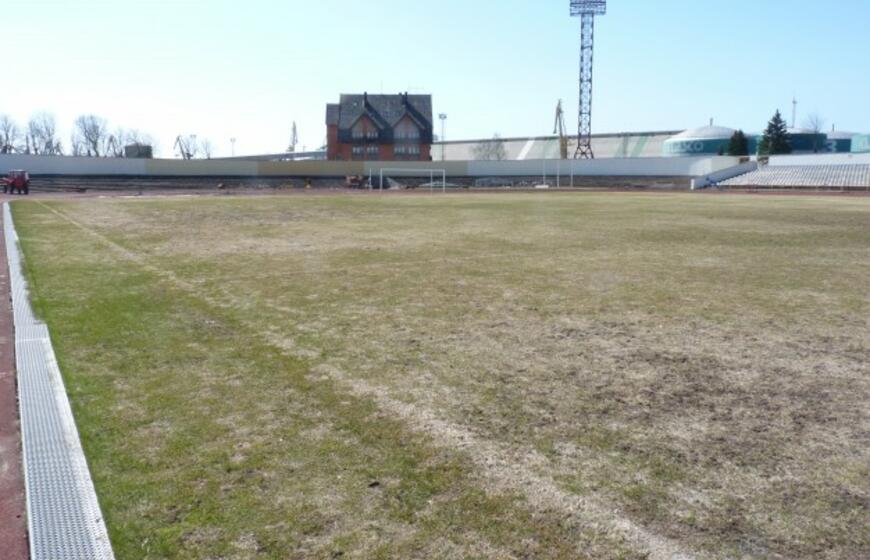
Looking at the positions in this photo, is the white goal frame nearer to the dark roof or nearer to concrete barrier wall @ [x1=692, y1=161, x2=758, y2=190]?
concrete barrier wall @ [x1=692, y1=161, x2=758, y2=190]

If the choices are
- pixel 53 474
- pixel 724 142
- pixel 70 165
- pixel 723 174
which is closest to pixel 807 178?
pixel 723 174

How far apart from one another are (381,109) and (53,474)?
9641cm

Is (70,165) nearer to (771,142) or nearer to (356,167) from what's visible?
(356,167)

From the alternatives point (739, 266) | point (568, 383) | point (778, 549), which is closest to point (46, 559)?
point (778, 549)

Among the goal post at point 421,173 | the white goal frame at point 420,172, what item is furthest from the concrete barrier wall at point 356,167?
the white goal frame at point 420,172

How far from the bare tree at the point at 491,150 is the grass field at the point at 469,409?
102364 mm

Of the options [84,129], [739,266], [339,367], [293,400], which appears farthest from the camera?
[84,129]

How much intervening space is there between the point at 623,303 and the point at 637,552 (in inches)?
259

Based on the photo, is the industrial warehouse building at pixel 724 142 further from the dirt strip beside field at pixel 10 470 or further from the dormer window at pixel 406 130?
the dirt strip beside field at pixel 10 470

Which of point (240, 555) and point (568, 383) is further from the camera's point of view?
point (568, 383)

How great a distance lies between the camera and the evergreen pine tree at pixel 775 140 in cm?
8188

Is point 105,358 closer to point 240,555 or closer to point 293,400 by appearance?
point 293,400

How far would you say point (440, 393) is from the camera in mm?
5895

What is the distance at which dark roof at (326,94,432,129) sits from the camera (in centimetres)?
9550
